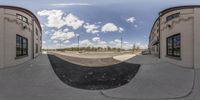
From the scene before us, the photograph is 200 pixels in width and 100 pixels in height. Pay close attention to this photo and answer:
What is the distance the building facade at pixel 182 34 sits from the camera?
852 centimetres

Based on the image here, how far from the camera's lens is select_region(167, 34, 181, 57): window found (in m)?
9.31

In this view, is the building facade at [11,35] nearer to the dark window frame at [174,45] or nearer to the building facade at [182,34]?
the building facade at [182,34]

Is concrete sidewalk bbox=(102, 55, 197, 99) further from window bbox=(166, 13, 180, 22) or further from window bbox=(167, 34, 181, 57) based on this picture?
window bbox=(166, 13, 180, 22)

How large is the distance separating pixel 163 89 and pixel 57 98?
3.65 meters

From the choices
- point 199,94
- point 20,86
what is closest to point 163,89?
point 199,94

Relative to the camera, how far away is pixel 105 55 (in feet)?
49.4

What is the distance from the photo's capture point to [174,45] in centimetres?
980

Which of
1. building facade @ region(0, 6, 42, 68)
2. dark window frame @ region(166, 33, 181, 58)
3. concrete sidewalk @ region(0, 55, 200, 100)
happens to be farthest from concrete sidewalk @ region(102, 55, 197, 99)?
building facade @ region(0, 6, 42, 68)

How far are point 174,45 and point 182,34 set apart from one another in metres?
0.96

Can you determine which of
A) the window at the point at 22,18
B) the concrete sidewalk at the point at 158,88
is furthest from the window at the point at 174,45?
the window at the point at 22,18

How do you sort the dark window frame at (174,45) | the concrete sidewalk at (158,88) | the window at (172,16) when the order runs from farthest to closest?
the window at (172,16) < the dark window frame at (174,45) < the concrete sidewalk at (158,88)

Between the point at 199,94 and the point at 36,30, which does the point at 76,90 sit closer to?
A: the point at 199,94

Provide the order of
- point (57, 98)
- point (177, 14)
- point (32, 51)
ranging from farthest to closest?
point (32, 51), point (177, 14), point (57, 98)

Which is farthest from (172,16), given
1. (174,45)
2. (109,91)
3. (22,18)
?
(22,18)
